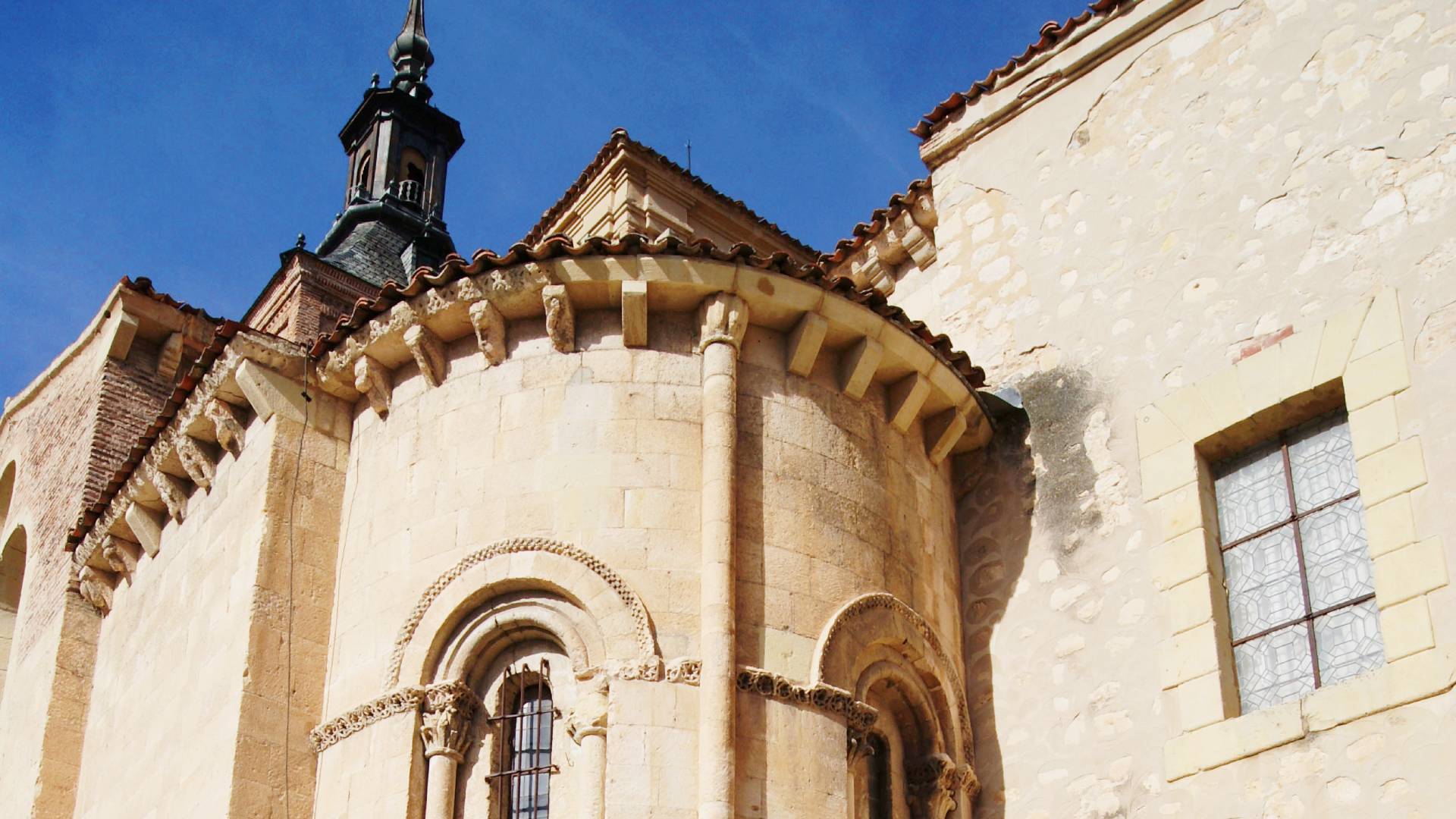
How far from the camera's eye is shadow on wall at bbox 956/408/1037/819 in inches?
443

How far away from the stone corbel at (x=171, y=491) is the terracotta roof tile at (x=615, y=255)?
2.25 m

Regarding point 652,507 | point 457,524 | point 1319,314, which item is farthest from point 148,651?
point 1319,314

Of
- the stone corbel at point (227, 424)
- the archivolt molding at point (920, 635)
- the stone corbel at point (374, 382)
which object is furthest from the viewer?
the stone corbel at point (227, 424)

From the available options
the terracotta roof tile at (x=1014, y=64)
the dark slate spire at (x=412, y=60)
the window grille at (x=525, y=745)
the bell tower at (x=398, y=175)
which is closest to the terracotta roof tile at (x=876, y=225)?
the terracotta roof tile at (x=1014, y=64)

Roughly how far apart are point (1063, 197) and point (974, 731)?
382 centimetres

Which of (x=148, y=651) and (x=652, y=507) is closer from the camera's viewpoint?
(x=652, y=507)

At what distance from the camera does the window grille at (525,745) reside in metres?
10.1

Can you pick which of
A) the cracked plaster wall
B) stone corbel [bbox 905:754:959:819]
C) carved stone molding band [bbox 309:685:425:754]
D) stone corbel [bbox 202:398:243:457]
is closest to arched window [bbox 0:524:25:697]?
stone corbel [bbox 202:398:243:457]

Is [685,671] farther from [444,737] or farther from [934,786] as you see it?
[934,786]

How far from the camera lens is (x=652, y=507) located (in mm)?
10555

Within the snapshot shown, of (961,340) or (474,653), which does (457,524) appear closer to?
(474,653)

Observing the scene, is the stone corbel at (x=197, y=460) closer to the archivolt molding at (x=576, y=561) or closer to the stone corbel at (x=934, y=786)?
the archivolt molding at (x=576, y=561)

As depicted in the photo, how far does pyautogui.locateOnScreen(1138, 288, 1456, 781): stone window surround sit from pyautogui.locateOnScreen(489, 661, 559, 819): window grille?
11.4ft

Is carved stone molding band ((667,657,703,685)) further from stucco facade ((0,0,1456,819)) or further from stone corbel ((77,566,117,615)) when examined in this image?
stone corbel ((77,566,117,615))
